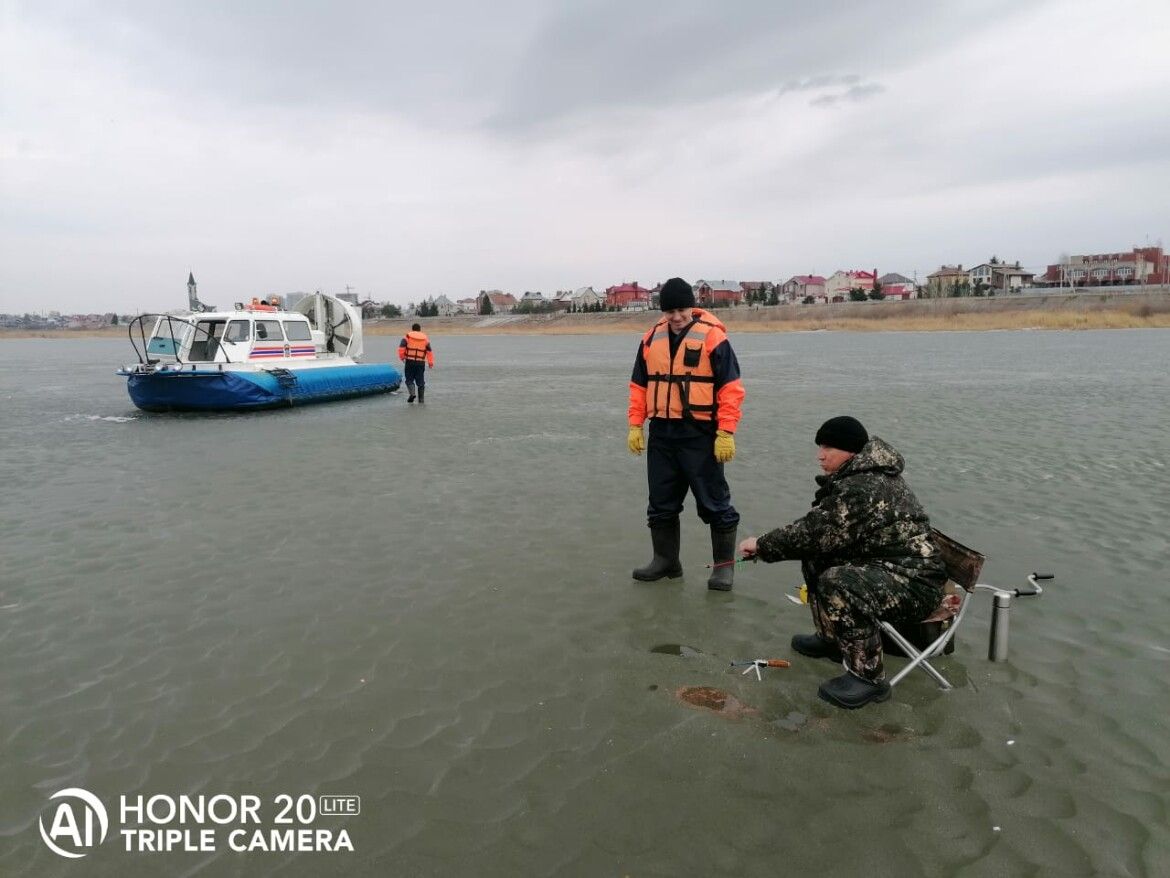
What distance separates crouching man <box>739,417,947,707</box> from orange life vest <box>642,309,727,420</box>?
1.45m

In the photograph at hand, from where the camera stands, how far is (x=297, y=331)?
1917 centimetres

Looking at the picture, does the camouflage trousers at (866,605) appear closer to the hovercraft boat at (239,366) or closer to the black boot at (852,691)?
the black boot at (852,691)

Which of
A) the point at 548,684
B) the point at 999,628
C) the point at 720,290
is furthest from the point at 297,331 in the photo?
the point at 720,290

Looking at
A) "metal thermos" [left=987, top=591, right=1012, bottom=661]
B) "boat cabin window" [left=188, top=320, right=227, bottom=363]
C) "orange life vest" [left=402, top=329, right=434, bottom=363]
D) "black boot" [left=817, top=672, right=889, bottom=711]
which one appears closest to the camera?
"black boot" [left=817, top=672, right=889, bottom=711]

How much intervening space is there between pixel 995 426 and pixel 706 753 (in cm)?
1165

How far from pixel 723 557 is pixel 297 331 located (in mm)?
16288

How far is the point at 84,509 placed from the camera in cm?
799

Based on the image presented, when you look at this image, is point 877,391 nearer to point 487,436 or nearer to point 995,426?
point 995,426

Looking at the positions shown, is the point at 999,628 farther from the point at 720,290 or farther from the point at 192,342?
the point at 720,290

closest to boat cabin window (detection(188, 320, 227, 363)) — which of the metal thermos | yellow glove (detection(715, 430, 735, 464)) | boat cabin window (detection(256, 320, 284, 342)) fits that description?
boat cabin window (detection(256, 320, 284, 342))

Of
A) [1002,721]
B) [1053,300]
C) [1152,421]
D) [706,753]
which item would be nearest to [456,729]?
[706,753]

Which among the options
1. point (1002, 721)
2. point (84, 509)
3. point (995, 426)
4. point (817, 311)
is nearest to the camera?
point (1002, 721)

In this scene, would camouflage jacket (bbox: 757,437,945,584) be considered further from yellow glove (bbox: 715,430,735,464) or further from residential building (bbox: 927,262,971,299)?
residential building (bbox: 927,262,971,299)

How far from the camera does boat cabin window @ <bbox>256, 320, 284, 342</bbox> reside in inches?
707
